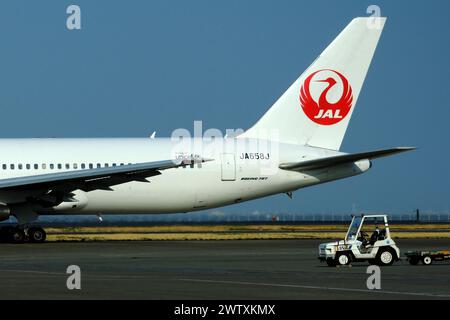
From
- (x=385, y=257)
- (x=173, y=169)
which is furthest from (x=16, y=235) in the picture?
(x=385, y=257)

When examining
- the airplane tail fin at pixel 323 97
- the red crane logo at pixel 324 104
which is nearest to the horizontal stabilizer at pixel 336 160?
the airplane tail fin at pixel 323 97

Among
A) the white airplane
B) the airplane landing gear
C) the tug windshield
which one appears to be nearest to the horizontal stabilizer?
the white airplane

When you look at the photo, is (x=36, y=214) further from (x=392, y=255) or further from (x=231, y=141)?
(x=392, y=255)

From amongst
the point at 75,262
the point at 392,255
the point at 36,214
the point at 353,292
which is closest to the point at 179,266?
the point at 75,262

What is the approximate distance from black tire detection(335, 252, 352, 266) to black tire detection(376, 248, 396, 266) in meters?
0.85

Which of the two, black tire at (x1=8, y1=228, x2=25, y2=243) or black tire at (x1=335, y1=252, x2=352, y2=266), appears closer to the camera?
black tire at (x1=335, y1=252, x2=352, y2=266)

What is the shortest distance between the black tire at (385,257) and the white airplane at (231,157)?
47.2ft

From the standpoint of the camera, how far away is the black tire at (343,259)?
28703mm

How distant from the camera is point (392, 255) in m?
29.0

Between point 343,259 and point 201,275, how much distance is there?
17.6 feet

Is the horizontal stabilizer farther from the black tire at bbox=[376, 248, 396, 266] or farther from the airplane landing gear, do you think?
the black tire at bbox=[376, 248, 396, 266]

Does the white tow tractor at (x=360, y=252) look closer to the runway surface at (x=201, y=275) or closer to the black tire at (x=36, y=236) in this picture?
the runway surface at (x=201, y=275)

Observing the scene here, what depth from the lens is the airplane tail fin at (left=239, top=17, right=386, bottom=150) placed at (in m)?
46.8

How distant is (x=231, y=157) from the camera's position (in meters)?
45.2
